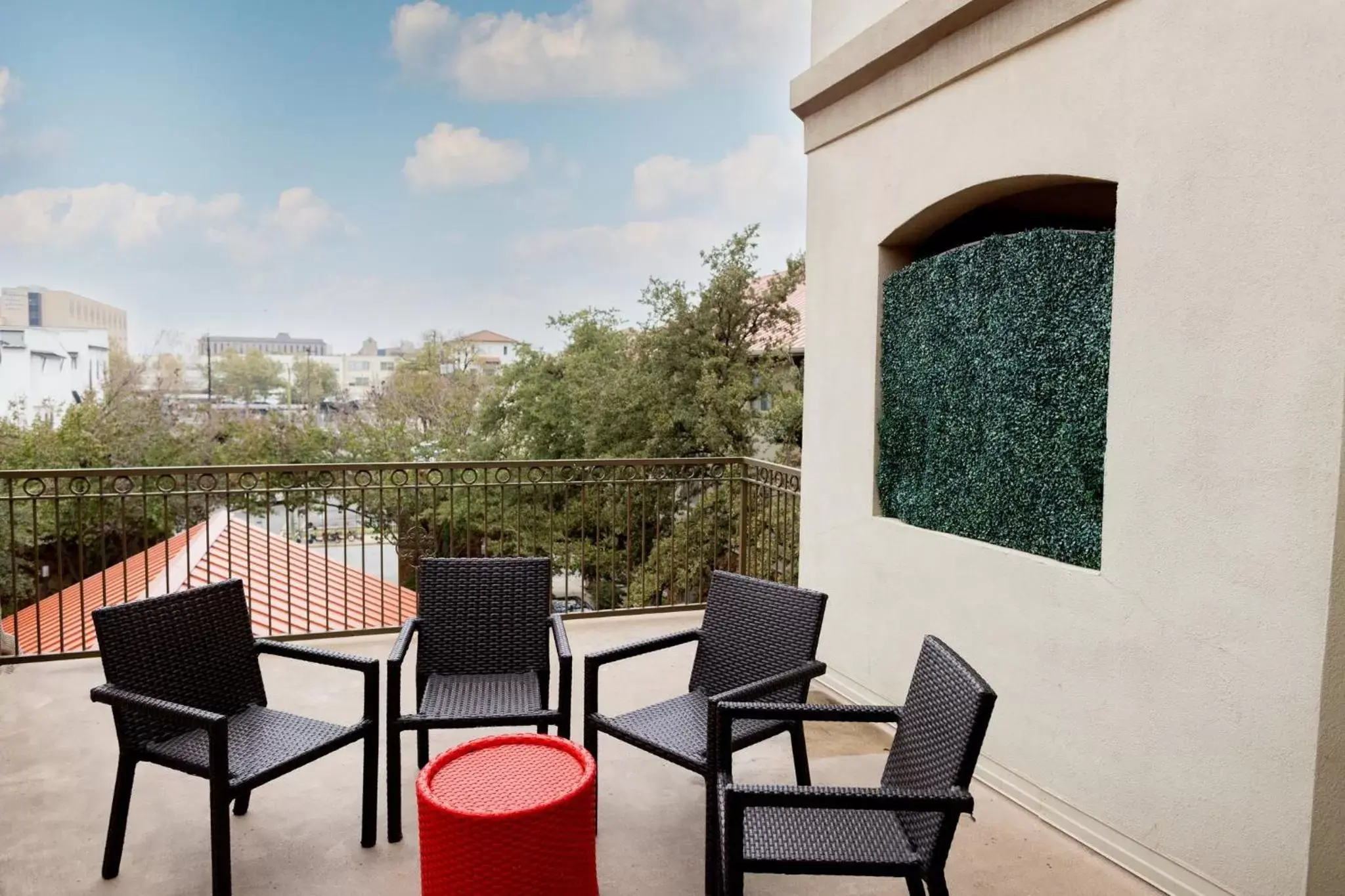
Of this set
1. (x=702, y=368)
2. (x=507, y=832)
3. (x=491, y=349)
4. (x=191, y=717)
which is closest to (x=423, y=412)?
(x=491, y=349)

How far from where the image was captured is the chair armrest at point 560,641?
3.01m

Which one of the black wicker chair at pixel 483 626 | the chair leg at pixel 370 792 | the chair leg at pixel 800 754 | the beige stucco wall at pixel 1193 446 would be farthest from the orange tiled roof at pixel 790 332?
the chair leg at pixel 370 792

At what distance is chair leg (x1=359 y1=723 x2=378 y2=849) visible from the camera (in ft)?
9.32

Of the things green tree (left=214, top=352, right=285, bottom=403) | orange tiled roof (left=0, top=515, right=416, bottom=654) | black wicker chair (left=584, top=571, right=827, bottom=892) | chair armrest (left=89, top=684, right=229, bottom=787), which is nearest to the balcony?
black wicker chair (left=584, top=571, right=827, bottom=892)

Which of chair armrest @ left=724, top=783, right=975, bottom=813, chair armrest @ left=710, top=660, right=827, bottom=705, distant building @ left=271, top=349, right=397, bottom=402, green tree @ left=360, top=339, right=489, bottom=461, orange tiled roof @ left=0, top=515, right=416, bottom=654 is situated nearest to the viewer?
chair armrest @ left=724, top=783, right=975, bottom=813

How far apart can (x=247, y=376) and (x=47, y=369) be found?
21.1 feet

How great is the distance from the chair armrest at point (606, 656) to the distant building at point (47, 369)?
25754mm

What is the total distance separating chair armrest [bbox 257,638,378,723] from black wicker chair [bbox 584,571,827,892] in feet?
2.44

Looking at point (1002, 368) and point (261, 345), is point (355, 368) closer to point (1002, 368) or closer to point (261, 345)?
point (261, 345)

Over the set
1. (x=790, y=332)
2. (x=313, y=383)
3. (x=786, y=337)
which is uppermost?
(x=790, y=332)

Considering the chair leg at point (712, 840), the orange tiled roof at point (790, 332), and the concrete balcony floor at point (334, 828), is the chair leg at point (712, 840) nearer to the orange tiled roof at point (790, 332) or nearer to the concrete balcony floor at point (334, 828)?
the concrete balcony floor at point (334, 828)

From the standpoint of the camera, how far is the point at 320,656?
2996 mm

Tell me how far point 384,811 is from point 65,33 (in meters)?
39.1

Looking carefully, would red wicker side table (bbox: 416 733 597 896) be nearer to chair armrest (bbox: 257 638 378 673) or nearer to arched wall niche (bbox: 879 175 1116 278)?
chair armrest (bbox: 257 638 378 673)
